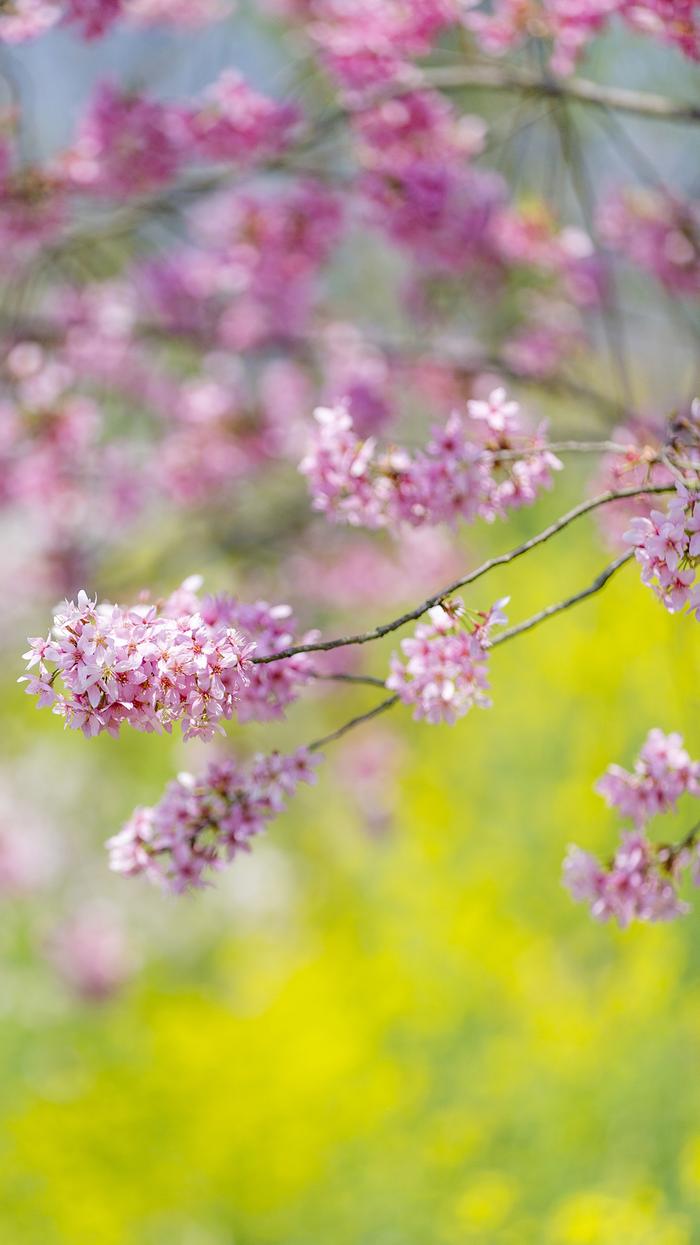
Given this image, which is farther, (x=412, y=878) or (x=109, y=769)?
(x=109, y=769)

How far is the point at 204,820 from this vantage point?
167cm

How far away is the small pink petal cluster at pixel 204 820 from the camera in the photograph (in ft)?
5.44

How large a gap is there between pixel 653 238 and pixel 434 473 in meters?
2.09

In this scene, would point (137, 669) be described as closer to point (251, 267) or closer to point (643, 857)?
point (643, 857)

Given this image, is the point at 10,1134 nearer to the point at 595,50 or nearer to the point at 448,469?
the point at 448,469

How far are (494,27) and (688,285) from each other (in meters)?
1.04

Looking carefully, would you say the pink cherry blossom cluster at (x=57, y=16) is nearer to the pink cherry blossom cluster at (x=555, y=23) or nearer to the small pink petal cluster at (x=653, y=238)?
the pink cherry blossom cluster at (x=555, y=23)

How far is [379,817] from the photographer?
5555mm

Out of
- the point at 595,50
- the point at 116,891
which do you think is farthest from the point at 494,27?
the point at 116,891

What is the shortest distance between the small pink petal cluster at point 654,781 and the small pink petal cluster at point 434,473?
A: 0.43m

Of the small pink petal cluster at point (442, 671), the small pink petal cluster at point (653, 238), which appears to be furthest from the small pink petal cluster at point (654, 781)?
the small pink petal cluster at point (653, 238)

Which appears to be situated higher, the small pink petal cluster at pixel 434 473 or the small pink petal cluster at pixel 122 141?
the small pink petal cluster at pixel 122 141

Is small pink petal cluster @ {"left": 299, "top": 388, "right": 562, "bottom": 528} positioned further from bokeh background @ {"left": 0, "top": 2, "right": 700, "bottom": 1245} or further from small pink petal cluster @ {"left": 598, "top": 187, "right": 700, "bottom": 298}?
small pink petal cluster @ {"left": 598, "top": 187, "right": 700, "bottom": 298}

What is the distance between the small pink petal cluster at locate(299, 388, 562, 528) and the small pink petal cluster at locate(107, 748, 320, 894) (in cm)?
43
